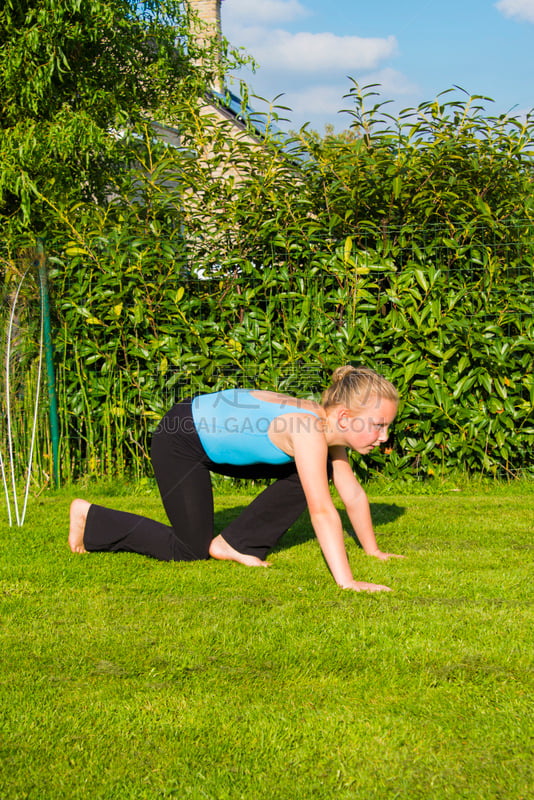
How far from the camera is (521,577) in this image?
10.9 ft

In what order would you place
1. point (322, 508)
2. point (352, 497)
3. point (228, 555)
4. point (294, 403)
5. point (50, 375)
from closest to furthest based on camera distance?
1. point (322, 508)
2. point (294, 403)
3. point (352, 497)
4. point (228, 555)
5. point (50, 375)

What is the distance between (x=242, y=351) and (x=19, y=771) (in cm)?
413

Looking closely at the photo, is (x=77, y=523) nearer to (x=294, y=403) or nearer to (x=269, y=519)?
(x=269, y=519)

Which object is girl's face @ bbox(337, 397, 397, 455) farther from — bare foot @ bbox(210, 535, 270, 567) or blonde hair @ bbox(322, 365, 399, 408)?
bare foot @ bbox(210, 535, 270, 567)

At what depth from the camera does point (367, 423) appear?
3207 mm

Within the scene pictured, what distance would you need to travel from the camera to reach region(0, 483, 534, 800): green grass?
1.77 m

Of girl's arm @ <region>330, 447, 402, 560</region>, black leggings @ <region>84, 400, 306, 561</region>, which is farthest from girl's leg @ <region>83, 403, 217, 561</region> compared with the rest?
girl's arm @ <region>330, 447, 402, 560</region>

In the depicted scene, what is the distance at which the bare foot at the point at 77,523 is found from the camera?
12.5ft

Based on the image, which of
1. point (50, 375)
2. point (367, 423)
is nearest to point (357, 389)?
point (367, 423)

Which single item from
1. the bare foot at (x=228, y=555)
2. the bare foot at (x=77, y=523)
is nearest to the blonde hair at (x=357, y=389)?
the bare foot at (x=228, y=555)

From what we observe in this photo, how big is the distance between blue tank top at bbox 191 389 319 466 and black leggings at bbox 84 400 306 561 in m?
0.08

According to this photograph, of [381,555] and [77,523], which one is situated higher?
[77,523]

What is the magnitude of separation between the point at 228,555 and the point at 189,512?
331 mm

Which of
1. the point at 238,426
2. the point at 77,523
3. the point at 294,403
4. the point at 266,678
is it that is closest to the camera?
the point at 266,678
